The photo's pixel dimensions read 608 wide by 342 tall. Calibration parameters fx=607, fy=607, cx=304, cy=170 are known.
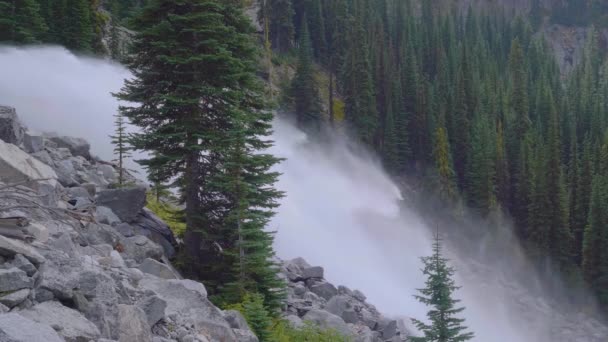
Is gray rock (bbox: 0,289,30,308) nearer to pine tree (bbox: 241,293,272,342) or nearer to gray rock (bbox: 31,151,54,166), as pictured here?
pine tree (bbox: 241,293,272,342)

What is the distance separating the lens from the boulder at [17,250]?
23.6 feet

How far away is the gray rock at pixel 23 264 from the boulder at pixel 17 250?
0.28 ft

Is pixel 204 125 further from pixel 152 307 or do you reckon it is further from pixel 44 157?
pixel 152 307

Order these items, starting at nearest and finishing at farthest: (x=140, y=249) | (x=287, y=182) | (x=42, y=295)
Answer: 1. (x=42, y=295)
2. (x=140, y=249)
3. (x=287, y=182)

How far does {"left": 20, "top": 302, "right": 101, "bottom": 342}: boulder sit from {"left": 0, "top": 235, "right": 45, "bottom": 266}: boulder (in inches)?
25.6

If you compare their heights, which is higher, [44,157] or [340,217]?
[44,157]

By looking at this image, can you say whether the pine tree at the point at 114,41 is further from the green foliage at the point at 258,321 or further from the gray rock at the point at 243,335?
the gray rock at the point at 243,335

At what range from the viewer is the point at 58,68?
113 feet

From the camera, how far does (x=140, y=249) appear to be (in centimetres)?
1459

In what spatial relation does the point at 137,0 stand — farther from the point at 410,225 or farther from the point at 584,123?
the point at 584,123

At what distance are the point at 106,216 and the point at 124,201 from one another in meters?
0.99

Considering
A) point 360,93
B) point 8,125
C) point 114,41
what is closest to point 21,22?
point 114,41

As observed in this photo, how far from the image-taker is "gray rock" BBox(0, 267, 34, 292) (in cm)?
661

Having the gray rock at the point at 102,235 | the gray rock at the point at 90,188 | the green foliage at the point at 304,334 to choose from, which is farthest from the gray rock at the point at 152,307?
the gray rock at the point at 90,188
